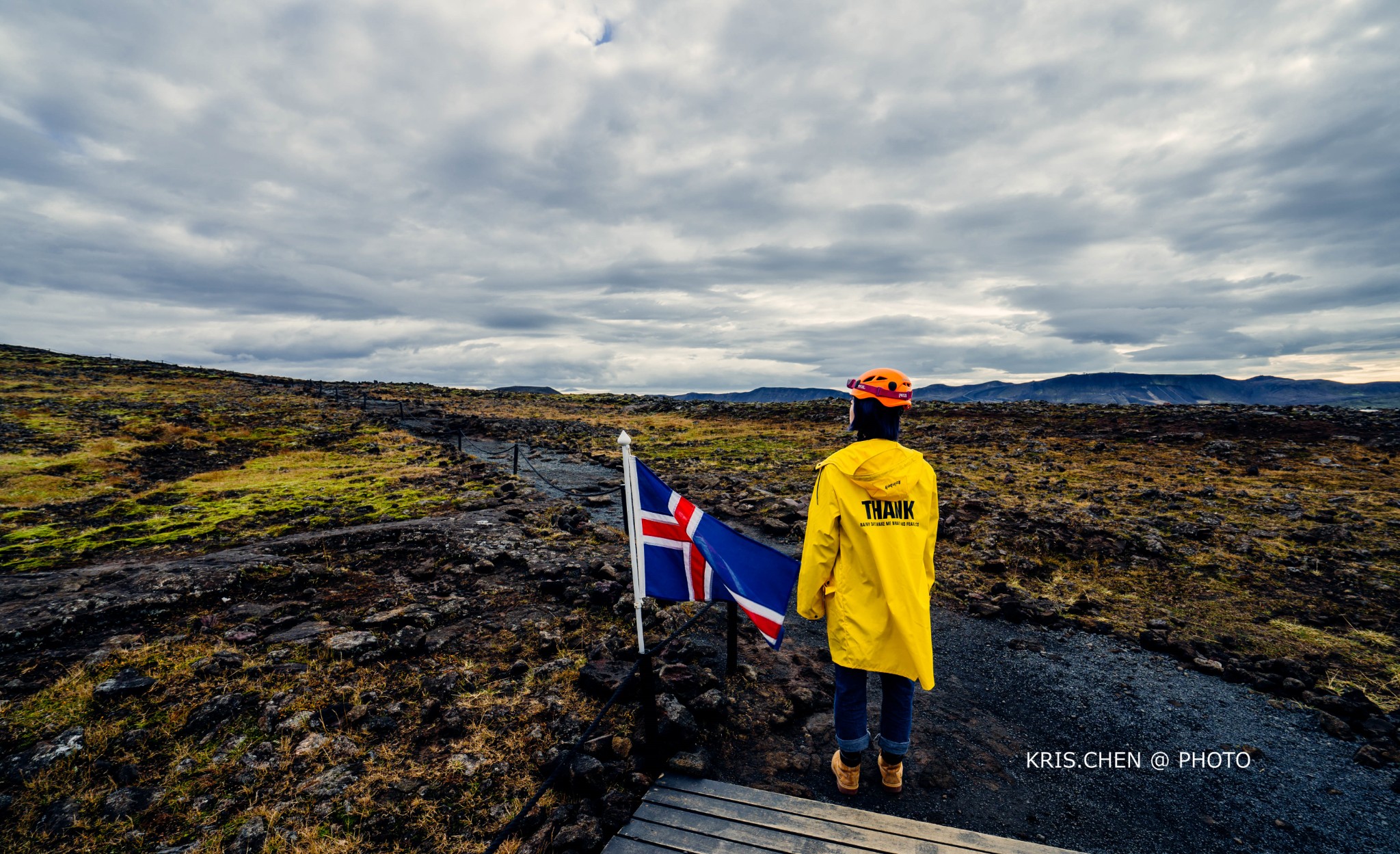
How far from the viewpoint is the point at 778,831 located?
4.48 m

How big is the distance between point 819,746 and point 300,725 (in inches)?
239

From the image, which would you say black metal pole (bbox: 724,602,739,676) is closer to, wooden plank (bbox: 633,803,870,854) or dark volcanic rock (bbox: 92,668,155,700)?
wooden plank (bbox: 633,803,870,854)

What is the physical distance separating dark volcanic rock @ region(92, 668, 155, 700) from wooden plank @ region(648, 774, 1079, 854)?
6.83 m

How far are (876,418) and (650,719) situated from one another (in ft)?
13.0

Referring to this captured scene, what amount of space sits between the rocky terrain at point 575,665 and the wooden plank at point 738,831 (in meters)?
0.43

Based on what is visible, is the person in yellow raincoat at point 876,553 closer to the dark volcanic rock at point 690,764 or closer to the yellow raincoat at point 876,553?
the yellow raincoat at point 876,553

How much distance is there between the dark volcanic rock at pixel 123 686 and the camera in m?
6.48

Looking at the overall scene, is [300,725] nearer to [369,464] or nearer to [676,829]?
[676,829]

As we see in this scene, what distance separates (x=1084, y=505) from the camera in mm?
15852

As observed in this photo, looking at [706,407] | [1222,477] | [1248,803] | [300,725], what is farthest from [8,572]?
[706,407]

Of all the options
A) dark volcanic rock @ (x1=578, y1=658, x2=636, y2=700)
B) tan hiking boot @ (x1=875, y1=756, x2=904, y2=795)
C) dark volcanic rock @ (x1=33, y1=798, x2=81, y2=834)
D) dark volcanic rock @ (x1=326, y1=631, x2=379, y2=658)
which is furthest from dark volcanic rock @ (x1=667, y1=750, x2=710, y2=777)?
dark volcanic rock @ (x1=33, y1=798, x2=81, y2=834)

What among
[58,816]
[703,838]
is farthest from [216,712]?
[703,838]

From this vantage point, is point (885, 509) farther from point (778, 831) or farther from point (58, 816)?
point (58, 816)

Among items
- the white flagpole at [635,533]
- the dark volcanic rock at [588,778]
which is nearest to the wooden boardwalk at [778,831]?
the dark volcanic rock at [588,778]
